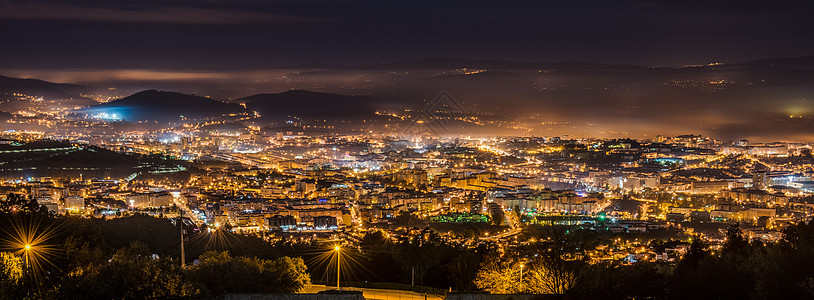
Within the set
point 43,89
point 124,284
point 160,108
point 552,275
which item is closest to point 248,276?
point 124,284

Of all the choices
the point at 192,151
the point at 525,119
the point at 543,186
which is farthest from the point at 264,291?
the point at 525,119

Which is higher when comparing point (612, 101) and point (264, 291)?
point (612, 101)

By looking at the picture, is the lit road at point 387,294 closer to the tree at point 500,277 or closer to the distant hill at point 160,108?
the tree at point 500,277

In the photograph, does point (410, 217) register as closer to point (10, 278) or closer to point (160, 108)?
point (10, 278)

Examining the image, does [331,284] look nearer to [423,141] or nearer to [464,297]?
[464,297]

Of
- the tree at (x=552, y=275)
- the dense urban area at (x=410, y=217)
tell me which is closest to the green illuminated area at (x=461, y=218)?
the dense urban area at (x=410, y=217)

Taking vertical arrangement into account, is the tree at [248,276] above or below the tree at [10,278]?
below
